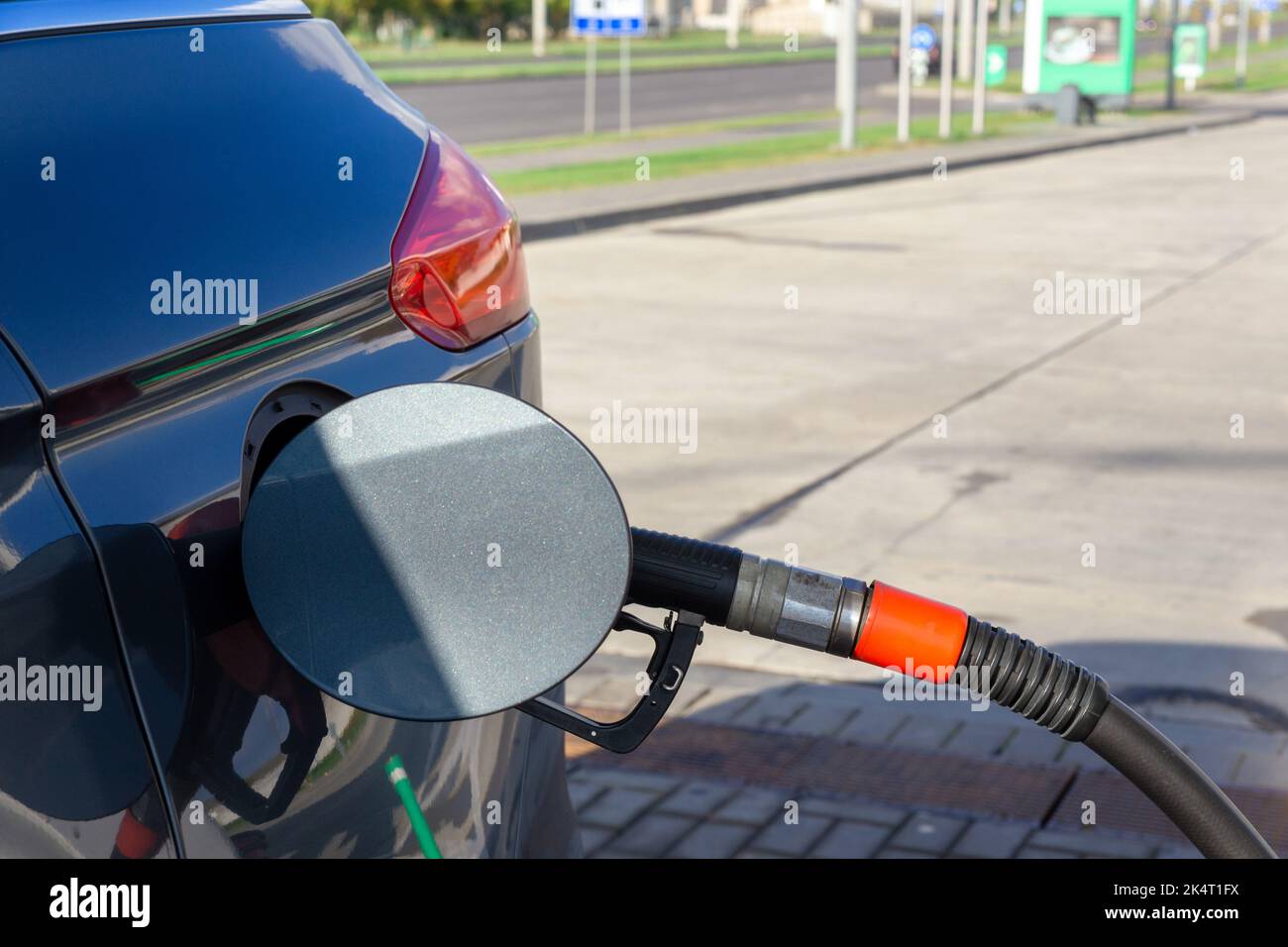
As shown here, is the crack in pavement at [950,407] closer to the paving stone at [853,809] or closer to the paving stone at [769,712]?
the paving stone at [769,712]

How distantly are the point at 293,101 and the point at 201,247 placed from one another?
0.31 meters

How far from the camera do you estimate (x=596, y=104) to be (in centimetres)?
3441

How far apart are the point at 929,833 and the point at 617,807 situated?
0.76 m

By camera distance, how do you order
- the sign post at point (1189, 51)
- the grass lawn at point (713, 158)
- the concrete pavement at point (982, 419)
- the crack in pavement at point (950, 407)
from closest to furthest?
1. the concrete pavement at point (982, 419)
2. the crack in pavement at point (950, 407)
3. the grass lawn at point (713, 158)
4. the sign post at point (1189, 51)

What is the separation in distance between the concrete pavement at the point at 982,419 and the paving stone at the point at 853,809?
2.47 ft

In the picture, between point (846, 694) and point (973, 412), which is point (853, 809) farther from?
point (973, 412)

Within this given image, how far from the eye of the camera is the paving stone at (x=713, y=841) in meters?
3.90

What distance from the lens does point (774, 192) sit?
63.6 feet

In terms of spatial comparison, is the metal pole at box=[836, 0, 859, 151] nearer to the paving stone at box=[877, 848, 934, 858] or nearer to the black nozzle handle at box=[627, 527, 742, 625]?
the paving stone at box=[877, 848, 934, 858]

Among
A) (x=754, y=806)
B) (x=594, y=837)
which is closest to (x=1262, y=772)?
(x=754, y=806)

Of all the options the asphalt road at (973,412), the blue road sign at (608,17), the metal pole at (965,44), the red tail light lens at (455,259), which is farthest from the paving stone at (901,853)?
the metal pole at (965,44)

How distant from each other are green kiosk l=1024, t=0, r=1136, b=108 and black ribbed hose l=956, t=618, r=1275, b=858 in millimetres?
34128

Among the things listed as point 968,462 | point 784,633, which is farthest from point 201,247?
point 968,462
